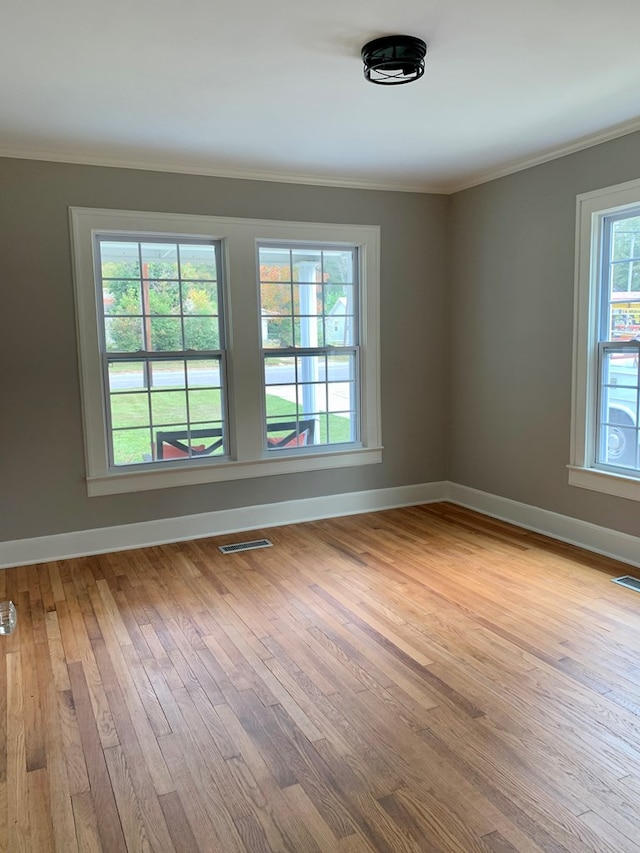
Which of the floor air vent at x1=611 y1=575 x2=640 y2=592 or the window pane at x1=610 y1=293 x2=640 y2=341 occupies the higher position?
the window pane at x1=610 y1=293 x2=640 y2=341

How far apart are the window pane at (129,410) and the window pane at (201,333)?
50 centimetres

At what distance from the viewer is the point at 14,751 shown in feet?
7.27

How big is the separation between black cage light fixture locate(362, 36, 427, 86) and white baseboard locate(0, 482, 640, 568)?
116 inches

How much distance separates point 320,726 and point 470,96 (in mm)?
3024

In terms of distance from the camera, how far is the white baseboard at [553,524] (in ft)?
12.9

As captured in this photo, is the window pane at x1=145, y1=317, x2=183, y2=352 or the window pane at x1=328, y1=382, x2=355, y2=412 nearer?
the window pane at x1=145, y1=317, x2=183, y2=352

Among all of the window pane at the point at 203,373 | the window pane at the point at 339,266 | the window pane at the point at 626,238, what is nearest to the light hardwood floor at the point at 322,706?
the window pane at the point at 203,373

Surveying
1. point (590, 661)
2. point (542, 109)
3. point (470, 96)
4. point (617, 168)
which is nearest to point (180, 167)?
point (470, 96)

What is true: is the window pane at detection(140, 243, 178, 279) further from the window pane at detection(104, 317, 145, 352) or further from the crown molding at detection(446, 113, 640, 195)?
the crown molding at detection(446, 113, 640, 195)

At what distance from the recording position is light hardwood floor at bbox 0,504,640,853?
1.85 meters

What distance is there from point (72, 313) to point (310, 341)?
176cm

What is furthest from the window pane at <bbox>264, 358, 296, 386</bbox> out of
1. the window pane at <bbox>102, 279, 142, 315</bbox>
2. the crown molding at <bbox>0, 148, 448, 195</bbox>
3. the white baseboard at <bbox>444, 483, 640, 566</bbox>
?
the white baseboard at <bbox>444, 483, 640, 566</bbox>

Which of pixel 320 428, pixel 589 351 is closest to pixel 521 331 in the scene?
pixel 589 351

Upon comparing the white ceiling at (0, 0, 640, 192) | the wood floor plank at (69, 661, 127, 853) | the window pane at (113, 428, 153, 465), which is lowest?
the wood floor plank at (69, 661, 127, 853)
